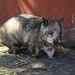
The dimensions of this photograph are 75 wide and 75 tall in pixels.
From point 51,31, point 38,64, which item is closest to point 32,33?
point 51,31

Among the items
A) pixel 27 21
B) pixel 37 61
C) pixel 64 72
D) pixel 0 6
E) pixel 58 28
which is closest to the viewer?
pixel 64 72

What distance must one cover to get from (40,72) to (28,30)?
1288 mm

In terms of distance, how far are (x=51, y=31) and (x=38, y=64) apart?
886 mm

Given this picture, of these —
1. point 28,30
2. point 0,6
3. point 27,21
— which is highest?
point 0,6

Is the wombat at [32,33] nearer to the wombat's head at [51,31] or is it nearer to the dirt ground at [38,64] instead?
the wombat's head at [51,31]

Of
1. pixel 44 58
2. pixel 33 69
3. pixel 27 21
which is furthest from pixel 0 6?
pixel 33 69

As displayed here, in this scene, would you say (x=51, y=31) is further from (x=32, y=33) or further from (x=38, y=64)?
(x=38, y=64)

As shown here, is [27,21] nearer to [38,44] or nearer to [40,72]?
[38,44]

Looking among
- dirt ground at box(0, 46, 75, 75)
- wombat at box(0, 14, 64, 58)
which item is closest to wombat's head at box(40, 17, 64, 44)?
wombat at box(0, 14, 64, 58)

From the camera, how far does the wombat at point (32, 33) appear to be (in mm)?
3256

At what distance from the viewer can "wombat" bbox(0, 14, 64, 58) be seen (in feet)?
10.7

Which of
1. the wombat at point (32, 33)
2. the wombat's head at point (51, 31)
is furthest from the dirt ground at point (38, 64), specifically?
the wombat's head at point (51, 31)

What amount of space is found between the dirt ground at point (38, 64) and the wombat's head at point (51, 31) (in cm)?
61

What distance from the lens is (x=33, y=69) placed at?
3078mm
